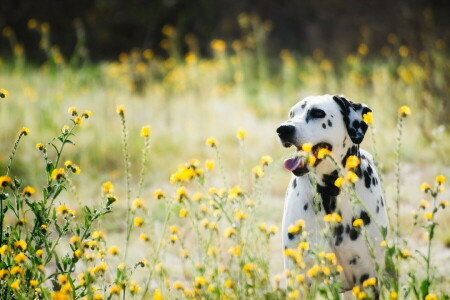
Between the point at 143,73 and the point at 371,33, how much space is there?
473 centimetres

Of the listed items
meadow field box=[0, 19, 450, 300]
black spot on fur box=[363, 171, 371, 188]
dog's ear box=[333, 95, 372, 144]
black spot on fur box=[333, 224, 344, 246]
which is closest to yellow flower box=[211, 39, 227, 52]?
meadow field box=[0, 19, 450, 300]

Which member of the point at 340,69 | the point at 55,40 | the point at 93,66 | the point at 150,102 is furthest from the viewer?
the point at 55,40

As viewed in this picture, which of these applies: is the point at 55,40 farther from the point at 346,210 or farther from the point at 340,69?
the point at 346,210

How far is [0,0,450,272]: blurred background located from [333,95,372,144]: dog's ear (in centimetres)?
49

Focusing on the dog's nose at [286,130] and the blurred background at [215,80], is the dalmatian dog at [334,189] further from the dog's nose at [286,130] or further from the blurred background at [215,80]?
Result: the blurred background at [215,80]

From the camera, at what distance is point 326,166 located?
2713 millimetres

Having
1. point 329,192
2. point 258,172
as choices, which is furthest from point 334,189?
point 258,172

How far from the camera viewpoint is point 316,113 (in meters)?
2.70

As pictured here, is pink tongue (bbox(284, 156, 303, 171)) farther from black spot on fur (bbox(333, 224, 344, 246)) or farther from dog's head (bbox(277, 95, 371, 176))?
black spot on fur (bbox(333, 224, 344, 246))

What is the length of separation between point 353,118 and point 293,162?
393mm

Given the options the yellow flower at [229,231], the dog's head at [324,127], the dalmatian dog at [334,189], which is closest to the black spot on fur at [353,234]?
the dalmatian dog at [334,189]

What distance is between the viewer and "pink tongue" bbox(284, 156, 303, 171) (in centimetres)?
259

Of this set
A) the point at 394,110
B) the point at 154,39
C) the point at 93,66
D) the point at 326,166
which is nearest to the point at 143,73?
the point at 93,66

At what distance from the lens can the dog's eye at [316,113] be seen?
2691 millimetres
